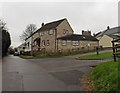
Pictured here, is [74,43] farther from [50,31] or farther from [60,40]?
[50,31]

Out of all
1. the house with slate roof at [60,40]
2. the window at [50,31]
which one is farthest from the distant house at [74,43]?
the window at [50,31]

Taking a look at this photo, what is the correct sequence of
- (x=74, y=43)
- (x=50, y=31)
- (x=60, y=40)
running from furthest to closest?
1. (x=50, y=31)
2. (x=74, y=43)
3. (x=60, y=40)

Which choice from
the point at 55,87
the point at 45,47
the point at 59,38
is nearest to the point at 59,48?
the point at 59,38

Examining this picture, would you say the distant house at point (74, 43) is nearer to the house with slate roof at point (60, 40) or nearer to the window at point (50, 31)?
the house with slate roof at point (60, 40)

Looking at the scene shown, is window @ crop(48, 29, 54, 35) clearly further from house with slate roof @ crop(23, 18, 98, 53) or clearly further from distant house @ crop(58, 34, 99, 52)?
distant house @ crop(58, 34, 99, 52)

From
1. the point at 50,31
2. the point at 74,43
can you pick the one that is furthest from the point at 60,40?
the point at 50,31

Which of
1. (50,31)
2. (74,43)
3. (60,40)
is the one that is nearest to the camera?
(60,40)

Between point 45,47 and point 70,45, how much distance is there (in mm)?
6874

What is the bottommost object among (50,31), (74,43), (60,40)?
(74,43)

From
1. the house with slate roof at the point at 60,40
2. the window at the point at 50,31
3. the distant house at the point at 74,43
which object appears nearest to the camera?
the distant house at the point at 74,43

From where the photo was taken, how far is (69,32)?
57250 millimetres

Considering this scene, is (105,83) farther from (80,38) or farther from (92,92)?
(80,38)

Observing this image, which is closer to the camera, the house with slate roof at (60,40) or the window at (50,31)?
the house with slate roof at (60,40)

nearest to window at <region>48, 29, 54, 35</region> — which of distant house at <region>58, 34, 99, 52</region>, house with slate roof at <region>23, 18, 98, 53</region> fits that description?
house with slate roof at <region>23, 18, 98, 53</region>
